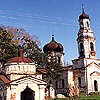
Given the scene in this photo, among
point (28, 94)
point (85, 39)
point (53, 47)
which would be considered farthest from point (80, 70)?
Result: point (28, 94)

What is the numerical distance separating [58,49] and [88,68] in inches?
429

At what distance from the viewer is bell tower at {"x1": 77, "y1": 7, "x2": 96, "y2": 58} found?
56250mm

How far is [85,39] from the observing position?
56.7 m

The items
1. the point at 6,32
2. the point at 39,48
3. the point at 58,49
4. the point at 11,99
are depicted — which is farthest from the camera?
the point at 58,49

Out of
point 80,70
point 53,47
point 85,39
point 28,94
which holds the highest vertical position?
point 85,39

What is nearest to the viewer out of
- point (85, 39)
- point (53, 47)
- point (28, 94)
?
point (28, 94)

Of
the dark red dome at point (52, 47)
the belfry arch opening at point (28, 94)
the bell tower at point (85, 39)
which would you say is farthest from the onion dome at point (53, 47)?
the belfry arch opening at point (28, 94)

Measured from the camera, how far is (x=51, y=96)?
5181cm

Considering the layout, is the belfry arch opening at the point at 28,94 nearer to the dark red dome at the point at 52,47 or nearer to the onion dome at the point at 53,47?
the onion dome at the point at 53,47

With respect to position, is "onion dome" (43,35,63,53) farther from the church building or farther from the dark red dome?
the church building

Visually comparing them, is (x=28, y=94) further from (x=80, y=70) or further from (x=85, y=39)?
(x=85, y=39)

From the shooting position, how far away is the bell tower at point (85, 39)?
56.2m

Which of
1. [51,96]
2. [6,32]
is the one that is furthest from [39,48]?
[51,96]

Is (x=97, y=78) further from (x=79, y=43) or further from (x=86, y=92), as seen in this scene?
(x=79, y=43)
